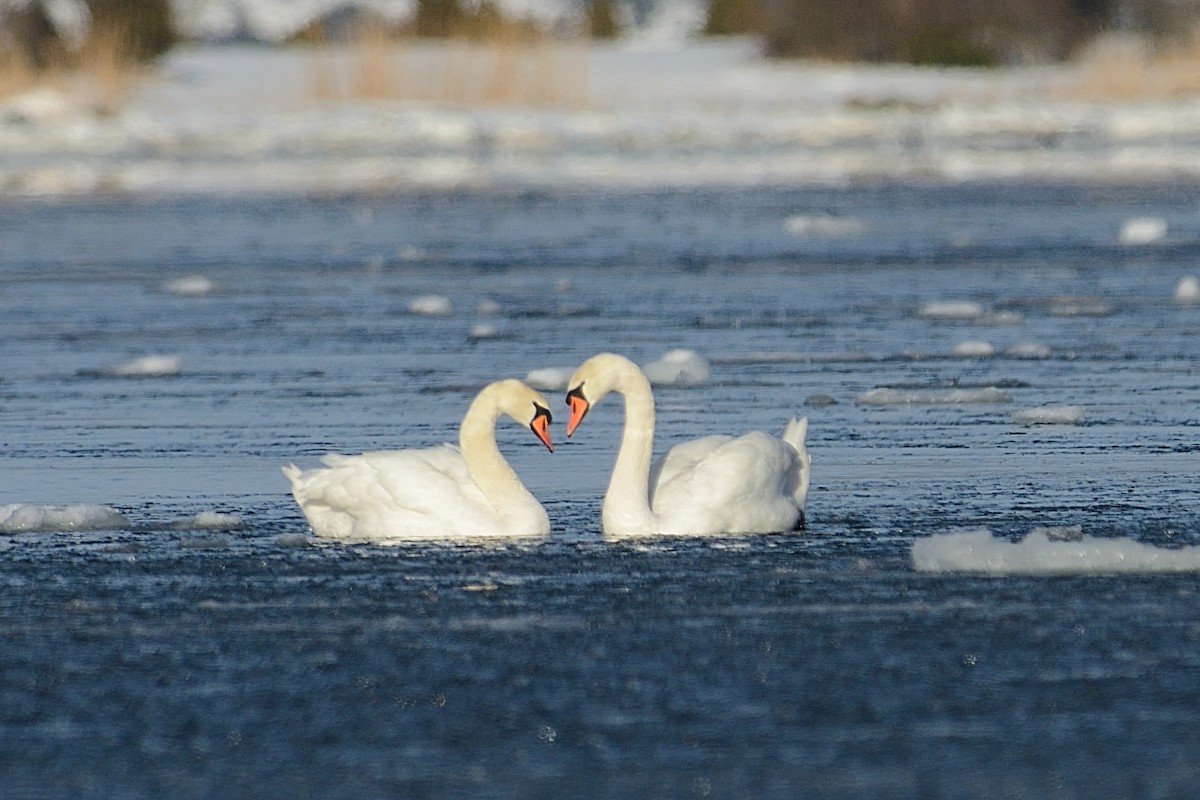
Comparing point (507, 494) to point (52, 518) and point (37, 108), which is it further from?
point (37, 108)

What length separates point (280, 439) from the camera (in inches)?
354

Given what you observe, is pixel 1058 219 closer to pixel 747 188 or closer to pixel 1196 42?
pixel 747 188

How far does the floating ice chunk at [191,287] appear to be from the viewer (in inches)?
573

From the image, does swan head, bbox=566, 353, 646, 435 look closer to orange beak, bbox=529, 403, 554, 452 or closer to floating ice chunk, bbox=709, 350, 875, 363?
orange beak, bbox=529, 403, 554, 452

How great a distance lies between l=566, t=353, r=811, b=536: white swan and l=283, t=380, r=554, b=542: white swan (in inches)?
10.1

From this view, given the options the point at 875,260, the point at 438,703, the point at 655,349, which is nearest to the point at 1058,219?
the point at 875,260

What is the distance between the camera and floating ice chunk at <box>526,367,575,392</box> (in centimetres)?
1037

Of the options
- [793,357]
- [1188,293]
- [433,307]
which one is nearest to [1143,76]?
[1188,293]

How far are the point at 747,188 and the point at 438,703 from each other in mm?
18401

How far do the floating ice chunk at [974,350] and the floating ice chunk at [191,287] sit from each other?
522 centimetres

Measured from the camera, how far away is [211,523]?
23.7 feet

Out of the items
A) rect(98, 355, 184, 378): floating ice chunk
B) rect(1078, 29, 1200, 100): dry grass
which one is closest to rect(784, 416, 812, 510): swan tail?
rect(98, 355, 184, 378): floating ice chunk

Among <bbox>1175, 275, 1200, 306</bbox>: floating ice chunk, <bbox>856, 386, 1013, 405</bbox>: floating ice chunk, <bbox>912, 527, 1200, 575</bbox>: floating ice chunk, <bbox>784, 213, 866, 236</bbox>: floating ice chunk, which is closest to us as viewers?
<bbox>912, 527, 1200, 575</bbox>: floating ice chunk

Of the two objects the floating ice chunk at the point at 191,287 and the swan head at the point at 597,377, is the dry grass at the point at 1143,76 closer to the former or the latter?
the floating ice chunk at the point at 191,287
